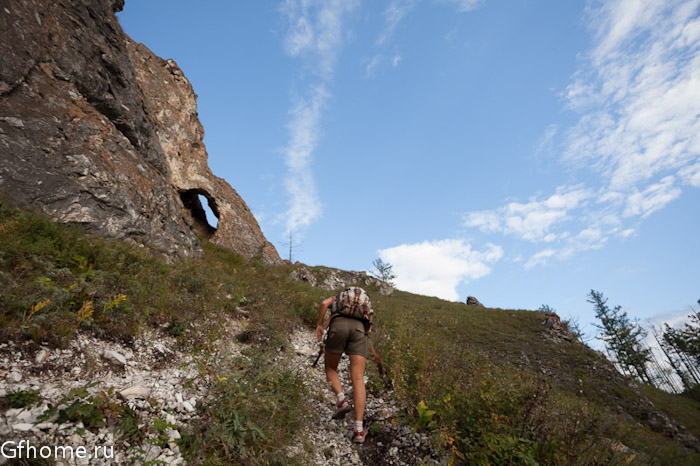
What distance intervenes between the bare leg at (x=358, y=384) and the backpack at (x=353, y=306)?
24.6 inches

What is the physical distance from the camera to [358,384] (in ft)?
14.2

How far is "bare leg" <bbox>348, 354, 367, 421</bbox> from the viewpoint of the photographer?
4199 millimetres

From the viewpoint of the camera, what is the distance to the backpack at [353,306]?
15.1 ft

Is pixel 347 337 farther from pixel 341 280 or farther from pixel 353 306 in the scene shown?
pixel 341 280

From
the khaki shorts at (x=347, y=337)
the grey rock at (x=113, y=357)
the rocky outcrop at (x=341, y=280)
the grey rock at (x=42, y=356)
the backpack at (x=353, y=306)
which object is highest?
the rocky outcrop at (x=341, y=280)

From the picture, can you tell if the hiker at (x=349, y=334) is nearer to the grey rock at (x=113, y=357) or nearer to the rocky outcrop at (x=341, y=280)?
the grey rock at (x=113, y=357)

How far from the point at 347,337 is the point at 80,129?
1106 cm

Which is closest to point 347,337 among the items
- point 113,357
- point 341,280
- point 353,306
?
point 353,306

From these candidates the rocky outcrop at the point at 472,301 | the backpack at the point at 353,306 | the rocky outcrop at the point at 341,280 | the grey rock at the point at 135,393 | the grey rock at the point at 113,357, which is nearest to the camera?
the grey rock at the point at 135,393

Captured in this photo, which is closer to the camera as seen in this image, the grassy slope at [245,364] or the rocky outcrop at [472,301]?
the grassy slope at [245,364]

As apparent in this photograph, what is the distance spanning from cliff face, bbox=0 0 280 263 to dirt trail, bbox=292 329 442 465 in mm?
8012

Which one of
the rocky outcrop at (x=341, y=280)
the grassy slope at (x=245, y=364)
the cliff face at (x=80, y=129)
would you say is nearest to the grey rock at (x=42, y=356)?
the grassy slope at (x=245, y=364)

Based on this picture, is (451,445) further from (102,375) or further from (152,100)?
(152,100)

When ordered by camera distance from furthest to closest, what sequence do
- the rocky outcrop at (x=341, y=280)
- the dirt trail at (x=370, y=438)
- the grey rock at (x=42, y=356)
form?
the rocky outcrop at (x=341, y=280)
the dirt trail at (x=370, y=438)
the grey rock at (x=42, y=356)
